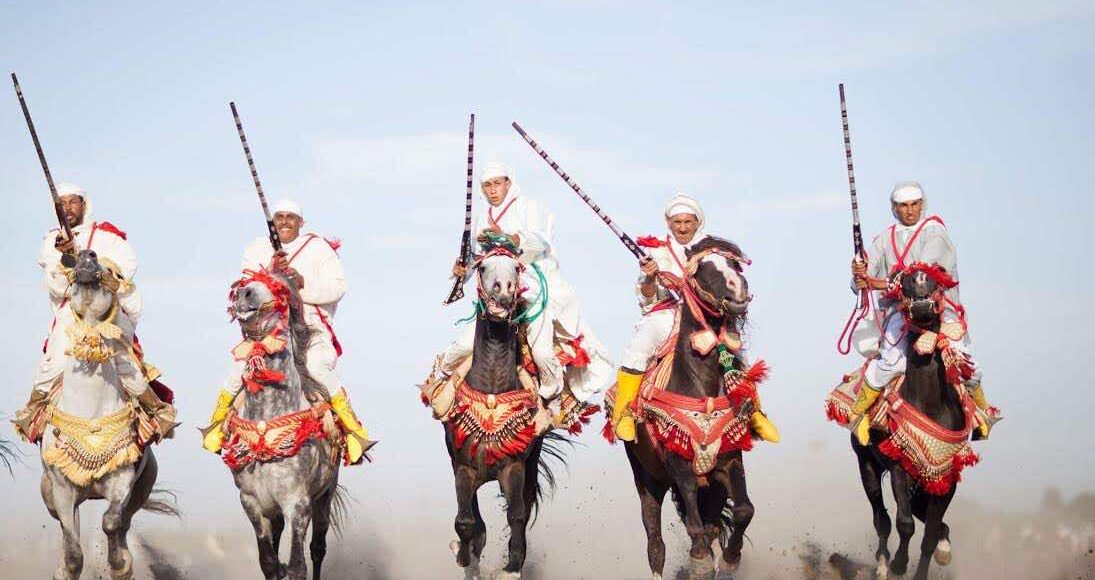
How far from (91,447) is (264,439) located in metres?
1.80

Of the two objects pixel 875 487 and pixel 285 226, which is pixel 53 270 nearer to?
pixel 285 226

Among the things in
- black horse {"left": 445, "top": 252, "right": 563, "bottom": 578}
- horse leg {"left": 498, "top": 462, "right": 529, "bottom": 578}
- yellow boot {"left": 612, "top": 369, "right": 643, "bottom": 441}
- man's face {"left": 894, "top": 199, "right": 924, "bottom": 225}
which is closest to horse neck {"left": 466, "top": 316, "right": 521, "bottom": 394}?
black horse {"left": 445, "top": 252, "right": 563, "bottom": 578}

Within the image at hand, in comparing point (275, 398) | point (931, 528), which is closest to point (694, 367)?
point (931, 528)

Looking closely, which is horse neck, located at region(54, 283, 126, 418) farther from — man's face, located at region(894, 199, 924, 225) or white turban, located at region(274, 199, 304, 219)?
man's face, located at region(894, 199, 924, 225)

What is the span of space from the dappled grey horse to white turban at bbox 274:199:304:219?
7.67 ft

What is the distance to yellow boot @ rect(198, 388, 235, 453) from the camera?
1611cm

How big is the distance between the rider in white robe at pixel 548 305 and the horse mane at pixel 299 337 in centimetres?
134

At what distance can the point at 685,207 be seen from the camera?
17219 millimetres

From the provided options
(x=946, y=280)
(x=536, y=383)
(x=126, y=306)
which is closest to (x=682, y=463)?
(x=536, y=383)

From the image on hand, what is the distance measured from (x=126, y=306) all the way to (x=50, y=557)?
18.9 feet

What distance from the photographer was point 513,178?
60.5 ft

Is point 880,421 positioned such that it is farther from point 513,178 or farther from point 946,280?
point 513,178

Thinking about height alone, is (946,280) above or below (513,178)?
below

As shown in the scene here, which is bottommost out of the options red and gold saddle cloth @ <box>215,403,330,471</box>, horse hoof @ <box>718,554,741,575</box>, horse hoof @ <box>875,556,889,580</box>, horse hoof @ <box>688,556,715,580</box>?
horse hoof @ <box>875,556,889,580</box>
